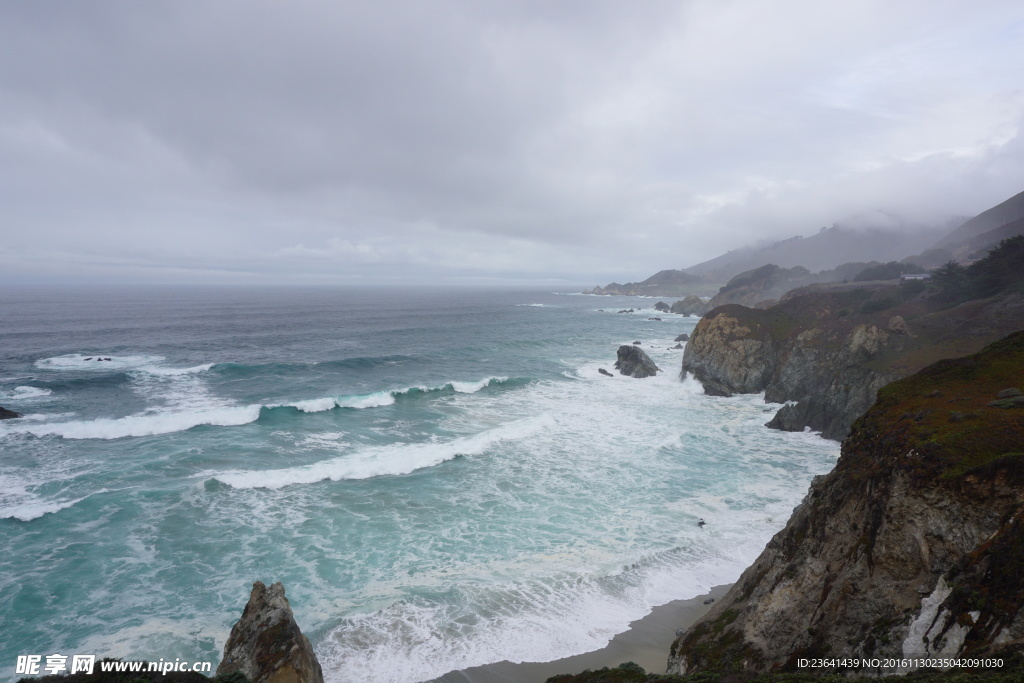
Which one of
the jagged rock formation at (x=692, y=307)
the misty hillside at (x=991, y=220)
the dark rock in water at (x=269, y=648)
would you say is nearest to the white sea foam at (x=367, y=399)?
the dark rock in water at (x=269, y=648)

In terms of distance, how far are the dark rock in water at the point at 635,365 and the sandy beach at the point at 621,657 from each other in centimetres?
3500

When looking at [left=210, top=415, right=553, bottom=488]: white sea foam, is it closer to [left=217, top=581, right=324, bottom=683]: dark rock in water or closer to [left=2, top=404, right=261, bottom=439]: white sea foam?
[left=2, top=404, right=261, bottom=439]: white sea foam

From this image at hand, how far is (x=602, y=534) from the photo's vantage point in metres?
19.1

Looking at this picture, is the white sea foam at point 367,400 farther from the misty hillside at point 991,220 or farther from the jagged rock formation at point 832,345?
the misty hillside at point 991,220

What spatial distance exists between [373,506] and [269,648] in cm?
1138

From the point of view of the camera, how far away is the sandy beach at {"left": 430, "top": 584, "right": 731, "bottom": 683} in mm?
12305

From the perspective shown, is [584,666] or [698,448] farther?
[698,448]

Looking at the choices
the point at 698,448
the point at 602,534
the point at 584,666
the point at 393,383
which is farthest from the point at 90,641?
the point at 393,383

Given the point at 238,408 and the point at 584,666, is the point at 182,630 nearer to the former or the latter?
the point at 584,666

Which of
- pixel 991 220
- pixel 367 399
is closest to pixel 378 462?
pixel 367 399

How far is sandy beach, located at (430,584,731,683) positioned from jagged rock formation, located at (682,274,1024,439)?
20318 mm

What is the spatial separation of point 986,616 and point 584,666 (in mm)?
8771

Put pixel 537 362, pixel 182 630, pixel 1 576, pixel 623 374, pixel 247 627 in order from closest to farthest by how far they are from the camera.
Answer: pixel 247 627, pixel 182 630, pixel 1 576, pixel 623 374, pixel 537 362

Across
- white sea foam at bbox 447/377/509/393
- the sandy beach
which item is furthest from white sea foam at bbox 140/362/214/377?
the sandy beach
